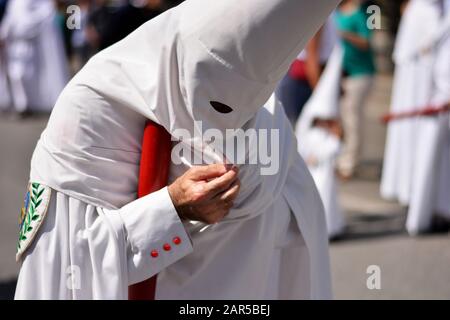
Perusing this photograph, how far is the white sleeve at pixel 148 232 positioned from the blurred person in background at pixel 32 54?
378 inches

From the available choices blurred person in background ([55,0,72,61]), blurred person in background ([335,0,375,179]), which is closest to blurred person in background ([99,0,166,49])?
blurred person in background ([335,0,375,179])

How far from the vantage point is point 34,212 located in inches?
93.8

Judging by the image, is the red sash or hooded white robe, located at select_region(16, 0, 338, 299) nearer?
hooded white robe, located at select_region(16, 0, 338, 299)

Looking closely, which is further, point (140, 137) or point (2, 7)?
point (2, 7)

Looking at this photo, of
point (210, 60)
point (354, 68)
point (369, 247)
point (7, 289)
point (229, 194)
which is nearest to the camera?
point (210, 60)

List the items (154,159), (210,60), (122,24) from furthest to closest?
(122,24), (154,159), (210,60)

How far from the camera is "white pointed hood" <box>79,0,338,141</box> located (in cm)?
217

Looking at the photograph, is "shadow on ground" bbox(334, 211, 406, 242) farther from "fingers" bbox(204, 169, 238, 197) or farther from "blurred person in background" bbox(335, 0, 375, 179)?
"fingers" bbox(204, 169, 238, 197)

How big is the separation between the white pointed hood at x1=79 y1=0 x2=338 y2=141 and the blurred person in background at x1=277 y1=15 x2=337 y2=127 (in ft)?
14.7

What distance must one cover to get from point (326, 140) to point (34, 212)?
3.98 meters

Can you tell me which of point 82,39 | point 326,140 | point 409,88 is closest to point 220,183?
point 326,140

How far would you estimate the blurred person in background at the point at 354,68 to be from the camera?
7742 millimetres

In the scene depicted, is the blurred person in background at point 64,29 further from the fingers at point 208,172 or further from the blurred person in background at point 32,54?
the fingers at point 208,172

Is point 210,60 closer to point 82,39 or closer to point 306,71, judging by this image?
point 306,71
